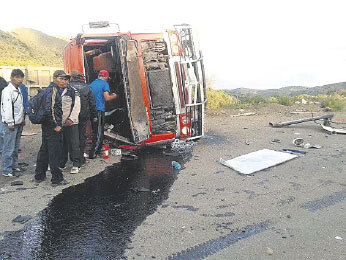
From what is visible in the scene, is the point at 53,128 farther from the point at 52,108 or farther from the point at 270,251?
the point at 270,251

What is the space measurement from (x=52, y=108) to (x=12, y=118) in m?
0.97

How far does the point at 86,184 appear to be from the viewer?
508 centimetres

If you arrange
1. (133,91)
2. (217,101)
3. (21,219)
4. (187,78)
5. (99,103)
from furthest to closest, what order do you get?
(217,101) < (187,78) < (99,103) < (133,91) < (21,219)

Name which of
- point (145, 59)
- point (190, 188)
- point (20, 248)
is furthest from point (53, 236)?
point (145, 59)

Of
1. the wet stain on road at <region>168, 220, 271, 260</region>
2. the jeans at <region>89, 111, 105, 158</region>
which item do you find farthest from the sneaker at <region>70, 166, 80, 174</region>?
the wet stain on road at <region>168, 220, 271, 260</region>

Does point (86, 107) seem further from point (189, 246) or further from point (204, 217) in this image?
point (189, 246)

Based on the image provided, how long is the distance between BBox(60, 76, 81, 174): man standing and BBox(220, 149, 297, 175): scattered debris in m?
2.55

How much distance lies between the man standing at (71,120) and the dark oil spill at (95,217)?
21.0 inches

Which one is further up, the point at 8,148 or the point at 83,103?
the point at 83,103

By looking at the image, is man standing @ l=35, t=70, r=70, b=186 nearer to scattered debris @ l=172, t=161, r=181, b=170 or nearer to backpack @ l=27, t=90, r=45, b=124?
backpack @ l=27, t=90, r=45, b=124

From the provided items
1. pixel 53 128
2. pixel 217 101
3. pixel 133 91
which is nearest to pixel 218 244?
pixel 53 128

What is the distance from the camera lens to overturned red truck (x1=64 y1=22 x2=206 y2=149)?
6305mm

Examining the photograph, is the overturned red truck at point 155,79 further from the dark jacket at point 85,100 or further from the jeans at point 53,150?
the jeans at point 53,150

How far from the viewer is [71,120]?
5363 mm
